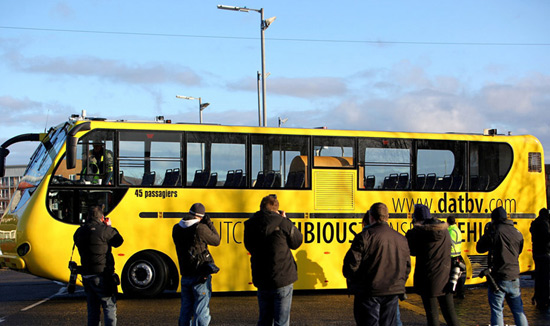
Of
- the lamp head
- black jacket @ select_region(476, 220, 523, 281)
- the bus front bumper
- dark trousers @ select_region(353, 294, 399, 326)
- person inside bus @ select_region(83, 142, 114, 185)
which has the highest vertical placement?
the lamp head

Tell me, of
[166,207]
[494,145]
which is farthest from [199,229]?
[494,145]

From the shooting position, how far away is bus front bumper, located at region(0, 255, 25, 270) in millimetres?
11484

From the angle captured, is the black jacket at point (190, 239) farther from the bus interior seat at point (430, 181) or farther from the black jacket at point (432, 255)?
the bus interior seat at point (430, 181)

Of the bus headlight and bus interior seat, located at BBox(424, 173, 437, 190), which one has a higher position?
bus interior seat, located at BBox(424, 173, 437, 190)

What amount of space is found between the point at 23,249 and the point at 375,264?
7.90 meters

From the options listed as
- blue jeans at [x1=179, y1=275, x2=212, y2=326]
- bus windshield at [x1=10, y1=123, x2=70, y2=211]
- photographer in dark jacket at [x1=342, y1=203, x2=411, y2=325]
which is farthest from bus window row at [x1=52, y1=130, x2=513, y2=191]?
photographer in dark jacket at [x1=342, y1=203, x2=411, y2=325]

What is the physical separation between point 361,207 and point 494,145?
362 cm

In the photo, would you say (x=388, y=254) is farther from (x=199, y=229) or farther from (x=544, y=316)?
(x=544, y=316)

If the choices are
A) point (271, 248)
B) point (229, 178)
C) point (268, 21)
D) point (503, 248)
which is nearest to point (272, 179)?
point (229, 178)

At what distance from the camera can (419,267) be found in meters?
7.39

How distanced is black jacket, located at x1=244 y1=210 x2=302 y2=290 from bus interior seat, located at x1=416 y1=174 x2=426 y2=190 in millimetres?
7187

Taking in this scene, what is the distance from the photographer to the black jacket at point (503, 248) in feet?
26.1

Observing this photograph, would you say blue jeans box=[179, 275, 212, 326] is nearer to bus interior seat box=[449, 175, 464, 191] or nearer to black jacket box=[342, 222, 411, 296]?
black jacket box=[342, 222, 411, 296]

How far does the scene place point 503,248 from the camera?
8094 millimetres
